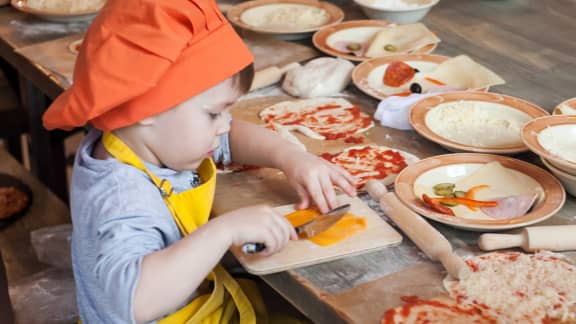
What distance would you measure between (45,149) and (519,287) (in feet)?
6.80

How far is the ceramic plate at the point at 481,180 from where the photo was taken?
135cm

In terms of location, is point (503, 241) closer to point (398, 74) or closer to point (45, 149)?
point (398, 74)

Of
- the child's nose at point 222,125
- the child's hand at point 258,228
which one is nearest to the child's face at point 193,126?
the child's nose at point 222,125

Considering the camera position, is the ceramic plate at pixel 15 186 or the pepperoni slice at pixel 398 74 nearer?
the pepperoni slice at pixel 398 74

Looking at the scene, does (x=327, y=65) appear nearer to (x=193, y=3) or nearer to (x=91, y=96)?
(x=193, y=3)

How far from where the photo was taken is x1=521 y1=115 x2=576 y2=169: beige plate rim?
1.42 meters

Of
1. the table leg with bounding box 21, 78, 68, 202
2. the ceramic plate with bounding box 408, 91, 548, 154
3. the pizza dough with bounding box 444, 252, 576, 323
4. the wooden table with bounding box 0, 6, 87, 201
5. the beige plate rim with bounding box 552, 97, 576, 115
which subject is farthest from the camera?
the table leg with bounding box 21, 78, 68, 202

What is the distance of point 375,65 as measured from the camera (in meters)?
2.03

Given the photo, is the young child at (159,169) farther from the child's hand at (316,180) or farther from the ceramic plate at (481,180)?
the ceramic plate at (481,180)

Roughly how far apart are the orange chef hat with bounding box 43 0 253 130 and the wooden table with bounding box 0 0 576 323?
1.23 ft

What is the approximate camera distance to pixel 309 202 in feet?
4.84

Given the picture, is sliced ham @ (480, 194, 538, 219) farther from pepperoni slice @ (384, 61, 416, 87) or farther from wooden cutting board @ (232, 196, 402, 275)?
pepperoni slice @ (384, 61, 416, 87)

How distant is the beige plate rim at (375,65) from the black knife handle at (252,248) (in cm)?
70

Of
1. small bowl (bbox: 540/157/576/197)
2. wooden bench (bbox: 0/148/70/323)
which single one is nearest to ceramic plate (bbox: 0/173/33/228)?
wooden bench (bbox: 0/148/70/323)
